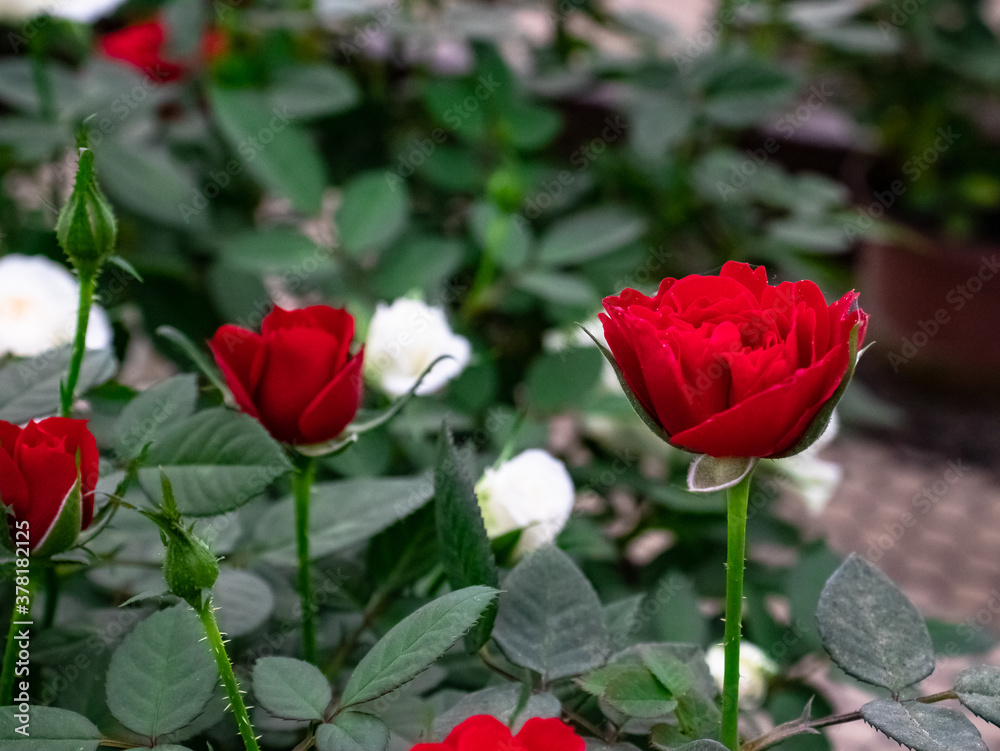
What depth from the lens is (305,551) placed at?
285 mm

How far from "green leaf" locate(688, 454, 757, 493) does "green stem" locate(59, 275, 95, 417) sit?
0.18 meters

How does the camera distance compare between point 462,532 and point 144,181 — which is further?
point 144,181

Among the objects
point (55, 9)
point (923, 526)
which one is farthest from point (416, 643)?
point (923, 526)

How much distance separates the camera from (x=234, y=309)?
586 mm

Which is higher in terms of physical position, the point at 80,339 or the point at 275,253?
the point at 80,339

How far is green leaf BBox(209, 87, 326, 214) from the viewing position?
57 centimetres

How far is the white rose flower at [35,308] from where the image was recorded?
1.24ft

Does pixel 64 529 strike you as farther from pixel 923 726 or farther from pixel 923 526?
pixel 923 526

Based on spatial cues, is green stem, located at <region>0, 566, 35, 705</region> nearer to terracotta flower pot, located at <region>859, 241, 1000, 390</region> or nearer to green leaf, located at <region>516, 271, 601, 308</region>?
green leaf, located at <region>516, 271, 601, 308</region>

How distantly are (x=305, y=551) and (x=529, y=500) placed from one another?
80 mm

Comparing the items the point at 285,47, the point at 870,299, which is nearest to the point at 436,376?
the point at 285,47

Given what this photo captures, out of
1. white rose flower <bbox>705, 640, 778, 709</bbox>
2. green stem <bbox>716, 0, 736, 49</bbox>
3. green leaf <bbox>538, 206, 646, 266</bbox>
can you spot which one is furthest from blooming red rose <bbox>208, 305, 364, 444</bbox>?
green stem <bbox>716, 0, 736, 49</bbox>

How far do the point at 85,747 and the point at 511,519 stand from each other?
148mm

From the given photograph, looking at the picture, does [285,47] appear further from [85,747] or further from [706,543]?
[85,747]
